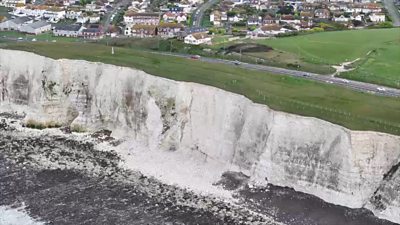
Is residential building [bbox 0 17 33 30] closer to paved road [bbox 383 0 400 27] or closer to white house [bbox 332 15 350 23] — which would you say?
white house [bbox 332 15 350 23]

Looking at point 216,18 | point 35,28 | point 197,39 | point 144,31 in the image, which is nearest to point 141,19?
point 144,31

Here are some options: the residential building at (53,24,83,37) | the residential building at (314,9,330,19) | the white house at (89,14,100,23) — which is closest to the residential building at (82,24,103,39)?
the residential building at (53,24,83,37)

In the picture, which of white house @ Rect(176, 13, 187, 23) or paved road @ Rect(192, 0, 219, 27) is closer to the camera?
paved road @ Rect(192, 0, 219, 27)

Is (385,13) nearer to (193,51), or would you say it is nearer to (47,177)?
(193,51)

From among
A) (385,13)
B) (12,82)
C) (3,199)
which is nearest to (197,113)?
(3,199)

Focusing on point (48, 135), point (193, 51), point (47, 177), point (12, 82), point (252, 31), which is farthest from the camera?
point (252, 31)
